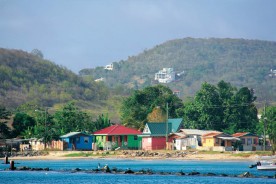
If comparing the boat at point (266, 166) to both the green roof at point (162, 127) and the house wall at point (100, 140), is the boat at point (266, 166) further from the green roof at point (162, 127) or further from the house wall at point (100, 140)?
the house wall at point (100, 140)

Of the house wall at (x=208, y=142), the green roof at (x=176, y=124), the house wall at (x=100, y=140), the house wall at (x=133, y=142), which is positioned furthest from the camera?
the green roof at (x=176, y=124)

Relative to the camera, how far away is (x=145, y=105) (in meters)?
136

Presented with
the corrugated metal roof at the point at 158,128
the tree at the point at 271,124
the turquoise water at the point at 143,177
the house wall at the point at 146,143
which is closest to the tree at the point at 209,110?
the tree at the point at 271,124

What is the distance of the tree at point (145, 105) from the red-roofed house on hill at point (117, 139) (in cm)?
1276

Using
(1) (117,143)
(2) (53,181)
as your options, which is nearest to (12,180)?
(2) (53,181)

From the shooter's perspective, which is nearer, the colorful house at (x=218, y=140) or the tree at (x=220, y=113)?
the colorful house at (x=218, y=140)

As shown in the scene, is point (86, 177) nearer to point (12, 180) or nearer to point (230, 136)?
point (12, 180)

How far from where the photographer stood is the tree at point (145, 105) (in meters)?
132

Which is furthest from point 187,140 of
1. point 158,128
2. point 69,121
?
point 69,121

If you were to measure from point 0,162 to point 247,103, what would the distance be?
153ft

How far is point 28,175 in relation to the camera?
75.8 m

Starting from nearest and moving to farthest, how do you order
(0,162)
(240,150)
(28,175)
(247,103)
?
(28,175) → (0,162) → (240,150) → (247,103)

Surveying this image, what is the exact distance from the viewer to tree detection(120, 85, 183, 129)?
132000 mm

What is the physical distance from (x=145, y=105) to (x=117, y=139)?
20.8 meters
